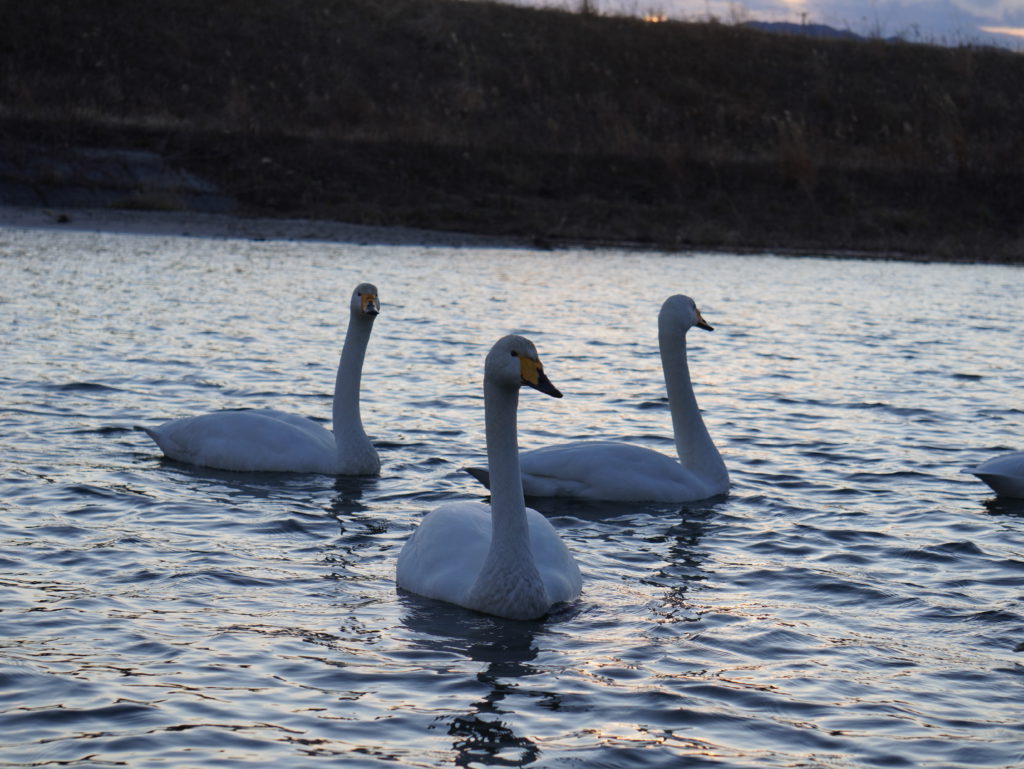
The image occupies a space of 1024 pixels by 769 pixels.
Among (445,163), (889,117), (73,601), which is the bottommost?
(73,601)

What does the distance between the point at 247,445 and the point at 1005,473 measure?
4.36 m

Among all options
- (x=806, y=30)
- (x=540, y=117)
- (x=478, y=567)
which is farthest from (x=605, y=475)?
(x=806, y=30)

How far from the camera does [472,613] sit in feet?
19.6

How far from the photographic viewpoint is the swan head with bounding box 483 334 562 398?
5.54 metres

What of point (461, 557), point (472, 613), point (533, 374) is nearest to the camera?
point (533, 374)

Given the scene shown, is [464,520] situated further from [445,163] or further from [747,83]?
[747,83]

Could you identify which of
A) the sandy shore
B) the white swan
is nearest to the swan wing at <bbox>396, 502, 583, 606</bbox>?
the white swan

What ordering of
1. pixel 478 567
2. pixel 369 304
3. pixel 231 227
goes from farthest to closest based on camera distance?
pixel 231 227 → pixel 369 304 → pixel 478 567

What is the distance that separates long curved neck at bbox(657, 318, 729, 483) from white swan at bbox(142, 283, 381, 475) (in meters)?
1.77

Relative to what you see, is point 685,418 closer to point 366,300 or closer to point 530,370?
point 366,300

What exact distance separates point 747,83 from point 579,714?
126ft

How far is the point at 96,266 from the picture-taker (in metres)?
19.9

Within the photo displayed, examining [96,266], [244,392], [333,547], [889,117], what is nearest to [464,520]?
[333,547]

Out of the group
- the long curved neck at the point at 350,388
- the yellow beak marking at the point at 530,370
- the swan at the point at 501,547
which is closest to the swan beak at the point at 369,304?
the long curved neck at the point at 350,388
